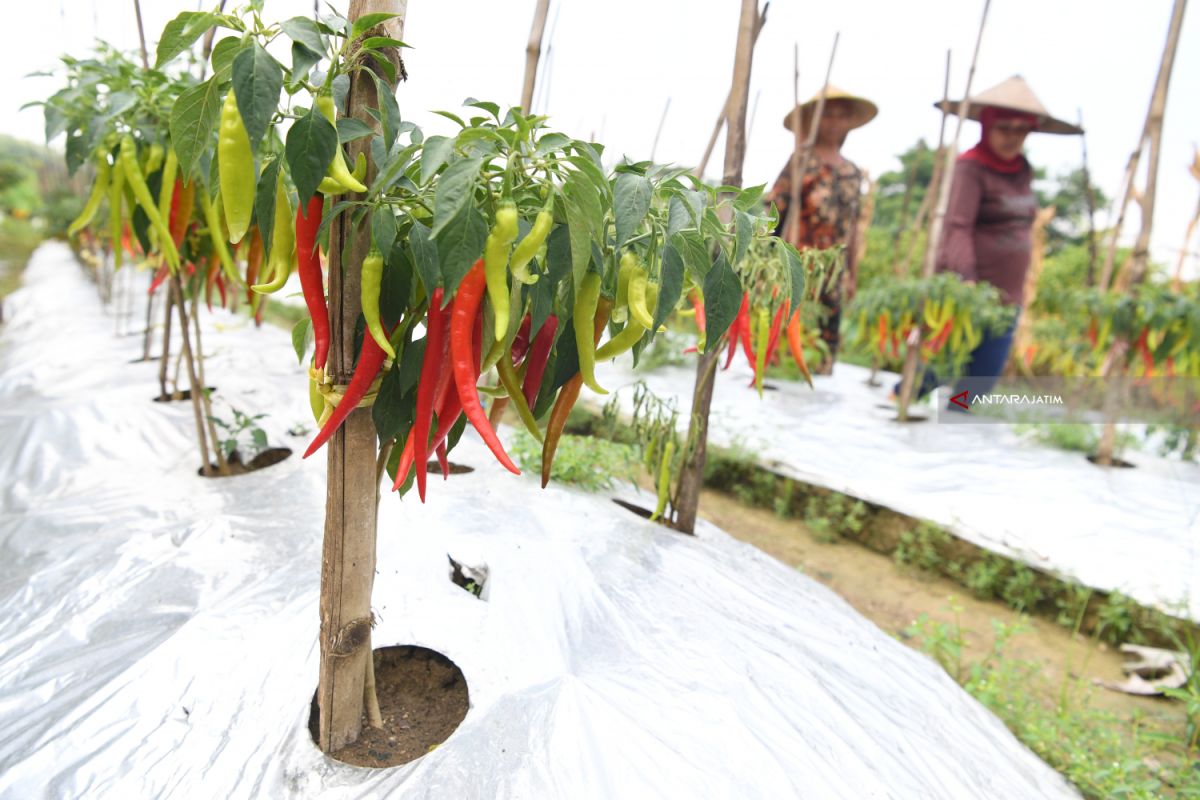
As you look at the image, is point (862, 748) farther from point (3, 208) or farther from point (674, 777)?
point (3, 208)

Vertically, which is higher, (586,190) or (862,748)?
(586,190)

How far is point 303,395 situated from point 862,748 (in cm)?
237

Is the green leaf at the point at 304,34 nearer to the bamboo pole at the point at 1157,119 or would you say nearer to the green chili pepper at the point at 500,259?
the green chili pepper at the point at 500,259

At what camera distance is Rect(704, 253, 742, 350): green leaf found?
0.79 meters

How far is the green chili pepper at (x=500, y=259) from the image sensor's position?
0.65 m

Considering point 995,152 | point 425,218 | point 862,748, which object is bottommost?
point 862,748


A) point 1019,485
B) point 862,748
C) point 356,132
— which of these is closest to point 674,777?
point 862,748

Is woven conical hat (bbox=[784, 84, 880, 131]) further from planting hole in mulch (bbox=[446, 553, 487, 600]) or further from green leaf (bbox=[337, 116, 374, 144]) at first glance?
green leaf (bbox=[337, 116, 374, 144])

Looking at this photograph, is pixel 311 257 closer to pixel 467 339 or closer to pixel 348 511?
pixel 467 339

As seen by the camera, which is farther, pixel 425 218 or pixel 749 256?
pixel 749 256

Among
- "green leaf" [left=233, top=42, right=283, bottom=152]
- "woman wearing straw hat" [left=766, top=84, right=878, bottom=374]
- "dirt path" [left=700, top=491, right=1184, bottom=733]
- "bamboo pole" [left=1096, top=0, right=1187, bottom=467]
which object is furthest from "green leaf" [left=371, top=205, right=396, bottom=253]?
"woman wearing straw hat" [left=766, top=84, right=878, bottom=374]

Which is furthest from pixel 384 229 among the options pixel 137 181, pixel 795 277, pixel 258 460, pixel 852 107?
pixel 852 107

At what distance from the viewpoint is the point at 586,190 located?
64 centimetres

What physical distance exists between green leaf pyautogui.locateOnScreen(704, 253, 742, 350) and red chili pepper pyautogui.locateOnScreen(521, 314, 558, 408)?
0.18 meters
